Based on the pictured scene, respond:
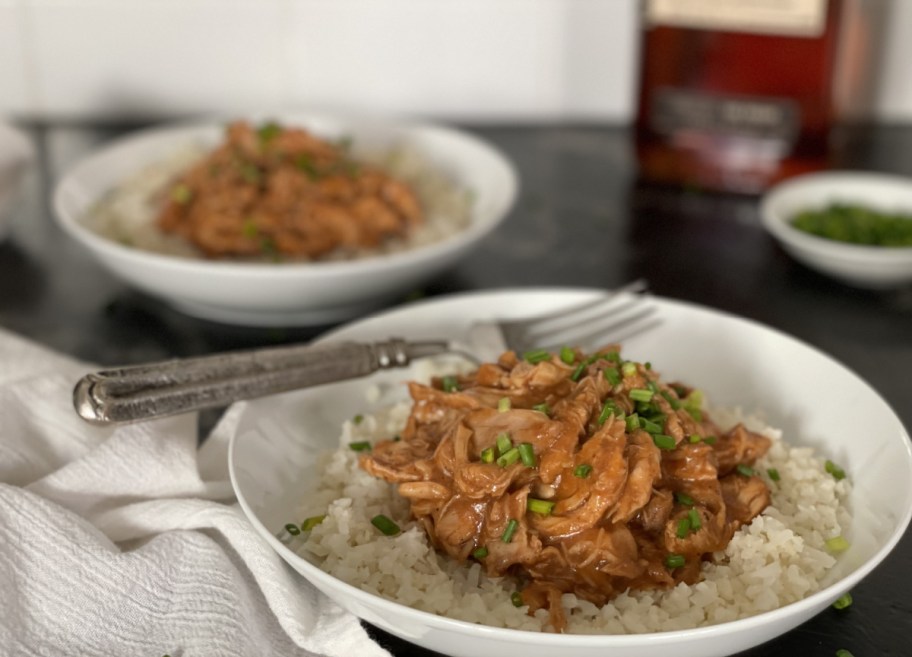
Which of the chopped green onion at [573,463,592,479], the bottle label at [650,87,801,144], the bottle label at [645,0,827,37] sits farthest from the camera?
the bottle label at [650,87,801,144]

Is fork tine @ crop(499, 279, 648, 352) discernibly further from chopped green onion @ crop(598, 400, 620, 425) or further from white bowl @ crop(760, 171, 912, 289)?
white bowl @ crop(760, 171, 912, 289)

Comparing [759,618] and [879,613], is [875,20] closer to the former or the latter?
[879,613]

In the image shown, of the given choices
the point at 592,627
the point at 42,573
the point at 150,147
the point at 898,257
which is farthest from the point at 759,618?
the point at 150,147

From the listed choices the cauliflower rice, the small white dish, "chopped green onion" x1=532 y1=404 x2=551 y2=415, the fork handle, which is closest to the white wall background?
the cauliflower rice

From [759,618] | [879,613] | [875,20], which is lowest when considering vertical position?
[879,613]

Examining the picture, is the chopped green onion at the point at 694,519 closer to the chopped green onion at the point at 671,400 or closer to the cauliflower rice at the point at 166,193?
the chopped green onion at the point at 671,400

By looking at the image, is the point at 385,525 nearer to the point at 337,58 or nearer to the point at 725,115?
the point at 725,115

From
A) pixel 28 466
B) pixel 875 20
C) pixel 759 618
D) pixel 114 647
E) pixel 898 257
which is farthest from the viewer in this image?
pixel 875 20
